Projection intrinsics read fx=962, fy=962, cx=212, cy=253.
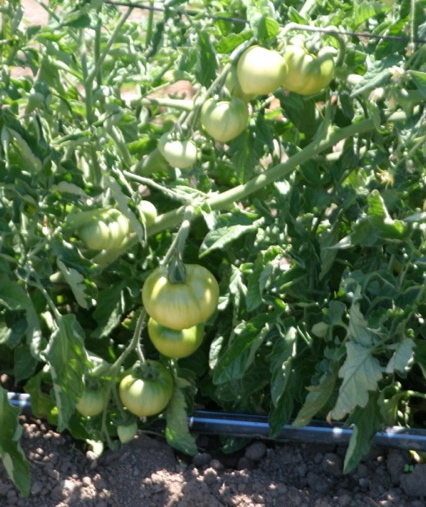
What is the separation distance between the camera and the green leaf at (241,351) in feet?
7.44

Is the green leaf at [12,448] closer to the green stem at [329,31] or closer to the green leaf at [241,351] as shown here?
the green leaf at [241,351]

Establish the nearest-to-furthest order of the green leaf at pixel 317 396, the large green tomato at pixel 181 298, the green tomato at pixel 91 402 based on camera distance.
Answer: the large green tomato at pixel 181 298, the green leaf at pixel 317 396, the green tomato at pixel 91 402

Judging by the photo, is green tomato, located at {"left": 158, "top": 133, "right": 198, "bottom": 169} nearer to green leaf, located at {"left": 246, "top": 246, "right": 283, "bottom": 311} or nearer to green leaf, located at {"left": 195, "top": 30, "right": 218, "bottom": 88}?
green leaf, located at {"left": 195, "top": 30, "right": 218, "bottom": 88}

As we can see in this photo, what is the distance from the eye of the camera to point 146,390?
2350mm

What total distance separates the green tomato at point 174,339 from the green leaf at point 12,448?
1.24 feet

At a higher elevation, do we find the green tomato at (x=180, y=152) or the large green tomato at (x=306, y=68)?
the large green tomato at (x=306, y=68)

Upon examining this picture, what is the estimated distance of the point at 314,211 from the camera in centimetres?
241

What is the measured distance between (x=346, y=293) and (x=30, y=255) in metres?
0.73

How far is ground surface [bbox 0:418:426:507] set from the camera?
94.6 inches

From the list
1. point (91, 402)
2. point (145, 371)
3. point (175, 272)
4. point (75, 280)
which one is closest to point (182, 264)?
point (175, 272)

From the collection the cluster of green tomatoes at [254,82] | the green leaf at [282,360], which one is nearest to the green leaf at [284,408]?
the green leaf at [282,360]

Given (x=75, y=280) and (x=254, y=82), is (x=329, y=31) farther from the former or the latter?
(x=75, y=280)

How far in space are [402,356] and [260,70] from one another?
0.67 meters

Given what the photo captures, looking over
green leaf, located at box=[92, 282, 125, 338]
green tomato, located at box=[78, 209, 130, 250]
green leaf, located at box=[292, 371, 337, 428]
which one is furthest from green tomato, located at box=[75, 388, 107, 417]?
green leaf, located at box=[292, 371, 337, 428]
